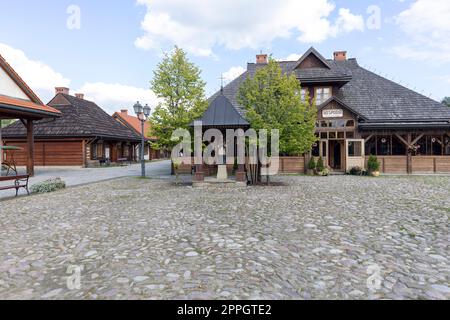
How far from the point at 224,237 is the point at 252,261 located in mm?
1207

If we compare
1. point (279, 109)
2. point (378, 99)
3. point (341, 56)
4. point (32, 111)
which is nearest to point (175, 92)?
point (279, 109)

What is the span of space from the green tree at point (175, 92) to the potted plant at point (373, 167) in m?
11.6

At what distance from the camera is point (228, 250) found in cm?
445

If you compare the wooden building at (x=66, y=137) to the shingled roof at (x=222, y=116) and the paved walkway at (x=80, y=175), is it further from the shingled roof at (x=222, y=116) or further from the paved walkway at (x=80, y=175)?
the shingled roof at (x=222, y=116)

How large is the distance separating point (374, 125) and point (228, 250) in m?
17.4

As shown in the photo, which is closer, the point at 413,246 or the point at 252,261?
the point at 252,261

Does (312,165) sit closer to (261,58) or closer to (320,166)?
(320,166)

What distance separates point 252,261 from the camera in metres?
4.00

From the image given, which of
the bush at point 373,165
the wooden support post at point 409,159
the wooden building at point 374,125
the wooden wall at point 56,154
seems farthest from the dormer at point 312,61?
the wooden wall at point 56,154

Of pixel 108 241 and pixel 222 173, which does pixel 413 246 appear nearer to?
pixel 108 241

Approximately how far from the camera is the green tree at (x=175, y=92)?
44.6 feet

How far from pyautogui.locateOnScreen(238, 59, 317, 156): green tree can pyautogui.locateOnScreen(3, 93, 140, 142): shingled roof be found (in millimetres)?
18254
